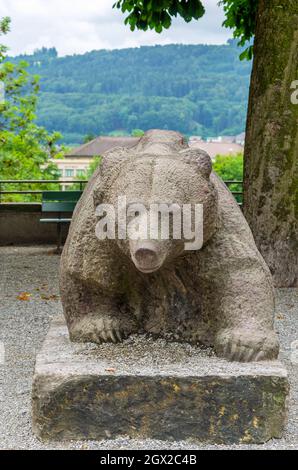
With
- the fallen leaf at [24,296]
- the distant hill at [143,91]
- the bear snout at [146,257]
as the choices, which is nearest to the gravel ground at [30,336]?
the fallen leaf at [24,296]

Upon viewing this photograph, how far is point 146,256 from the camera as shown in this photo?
3.41m

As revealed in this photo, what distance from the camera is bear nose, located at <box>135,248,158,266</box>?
340cm

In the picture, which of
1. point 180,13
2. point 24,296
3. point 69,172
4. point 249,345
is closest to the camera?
point 249,345

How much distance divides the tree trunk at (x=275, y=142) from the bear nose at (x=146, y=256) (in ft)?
17.4

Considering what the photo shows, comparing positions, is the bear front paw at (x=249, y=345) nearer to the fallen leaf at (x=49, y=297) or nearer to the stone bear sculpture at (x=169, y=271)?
the stone bear sculpture at (x=169, y=271)

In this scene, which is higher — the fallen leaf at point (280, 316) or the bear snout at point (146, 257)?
the bear snout at point (146, 257)

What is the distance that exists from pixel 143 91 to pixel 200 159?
145m

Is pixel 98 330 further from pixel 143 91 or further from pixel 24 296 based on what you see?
pixel 143 91

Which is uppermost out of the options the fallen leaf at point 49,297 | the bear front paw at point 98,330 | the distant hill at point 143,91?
the bear front paw at point 98,330

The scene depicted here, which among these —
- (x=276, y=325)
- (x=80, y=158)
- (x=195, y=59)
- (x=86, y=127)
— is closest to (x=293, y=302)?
(x=276, y=325)

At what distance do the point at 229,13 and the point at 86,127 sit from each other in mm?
97857

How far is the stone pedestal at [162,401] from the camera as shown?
376cm

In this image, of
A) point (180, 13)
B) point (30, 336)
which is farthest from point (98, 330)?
point (180, 13)

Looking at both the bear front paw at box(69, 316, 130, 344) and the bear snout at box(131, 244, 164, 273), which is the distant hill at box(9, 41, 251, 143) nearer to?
the bear front paw at box(69, 316, 130, 344)
